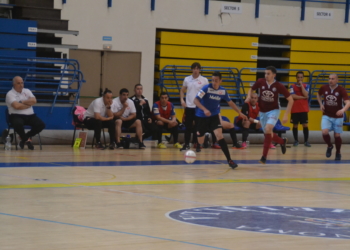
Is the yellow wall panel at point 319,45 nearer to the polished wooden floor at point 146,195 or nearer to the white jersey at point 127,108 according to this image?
the polished wooden floor at point 146,195

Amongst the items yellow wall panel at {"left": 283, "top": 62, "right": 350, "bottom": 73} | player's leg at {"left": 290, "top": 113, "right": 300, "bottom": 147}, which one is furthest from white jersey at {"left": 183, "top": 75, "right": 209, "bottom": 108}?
yellow wall panel at {"left": 283, "top": 62, "right": 350, "bottom": 73}

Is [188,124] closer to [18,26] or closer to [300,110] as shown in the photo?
[300,110]

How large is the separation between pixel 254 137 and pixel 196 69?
3966 millimetres

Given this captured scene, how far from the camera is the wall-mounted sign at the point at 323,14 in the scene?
20.5 meters

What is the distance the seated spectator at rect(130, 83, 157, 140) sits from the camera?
15555 millimetres

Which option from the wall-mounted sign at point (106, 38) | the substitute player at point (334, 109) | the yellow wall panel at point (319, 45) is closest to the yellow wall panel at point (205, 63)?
the yellow wall panel at point (319, 45)

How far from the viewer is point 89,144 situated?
1583 cm

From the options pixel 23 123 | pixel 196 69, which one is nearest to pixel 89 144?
pixel 23 123

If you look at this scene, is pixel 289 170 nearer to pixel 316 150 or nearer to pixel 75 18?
pixel 316 150

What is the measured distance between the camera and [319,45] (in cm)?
2088

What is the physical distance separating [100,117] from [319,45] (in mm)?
9364

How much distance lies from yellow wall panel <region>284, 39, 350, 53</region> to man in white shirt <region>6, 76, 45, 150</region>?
9.92 m

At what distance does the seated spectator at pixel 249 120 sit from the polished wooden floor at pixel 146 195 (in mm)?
2500

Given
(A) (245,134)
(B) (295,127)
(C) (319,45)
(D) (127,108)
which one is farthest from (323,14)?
(D) (127,108)
